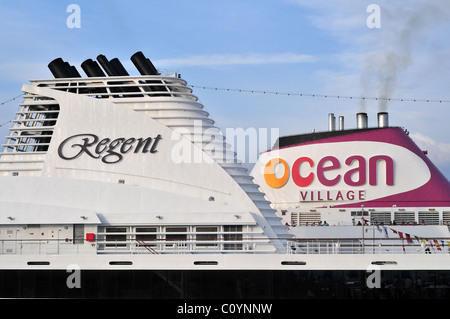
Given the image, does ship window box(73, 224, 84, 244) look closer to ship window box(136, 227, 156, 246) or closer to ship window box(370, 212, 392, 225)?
ship window box(136, 227, 156, 246)

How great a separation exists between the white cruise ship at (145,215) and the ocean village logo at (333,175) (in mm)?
20837

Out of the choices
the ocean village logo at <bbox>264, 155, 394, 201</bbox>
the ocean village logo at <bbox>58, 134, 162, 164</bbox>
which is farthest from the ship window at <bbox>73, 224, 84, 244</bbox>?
the ocean village logo at <bbox>264, 155, 394, 201</bbox>

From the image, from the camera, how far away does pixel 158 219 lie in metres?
28.3

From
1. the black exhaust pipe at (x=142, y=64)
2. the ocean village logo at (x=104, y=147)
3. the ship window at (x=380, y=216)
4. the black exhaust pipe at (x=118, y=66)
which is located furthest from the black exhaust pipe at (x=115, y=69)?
Result: the ship window at (x=380, y=216)

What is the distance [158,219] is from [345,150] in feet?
85.6

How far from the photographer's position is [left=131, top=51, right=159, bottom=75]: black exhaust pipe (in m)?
32.6

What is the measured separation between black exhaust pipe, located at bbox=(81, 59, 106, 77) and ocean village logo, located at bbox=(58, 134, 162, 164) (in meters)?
3.18

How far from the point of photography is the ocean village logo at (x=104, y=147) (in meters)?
30.0

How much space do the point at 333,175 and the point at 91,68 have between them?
80.0ft

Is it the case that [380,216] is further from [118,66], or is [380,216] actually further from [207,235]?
[207,235]

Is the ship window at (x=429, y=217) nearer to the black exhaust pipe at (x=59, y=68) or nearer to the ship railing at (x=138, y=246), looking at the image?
the ship railing at (x=138, y=246)

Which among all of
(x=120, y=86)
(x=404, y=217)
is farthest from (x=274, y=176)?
(x=120, y=86)
